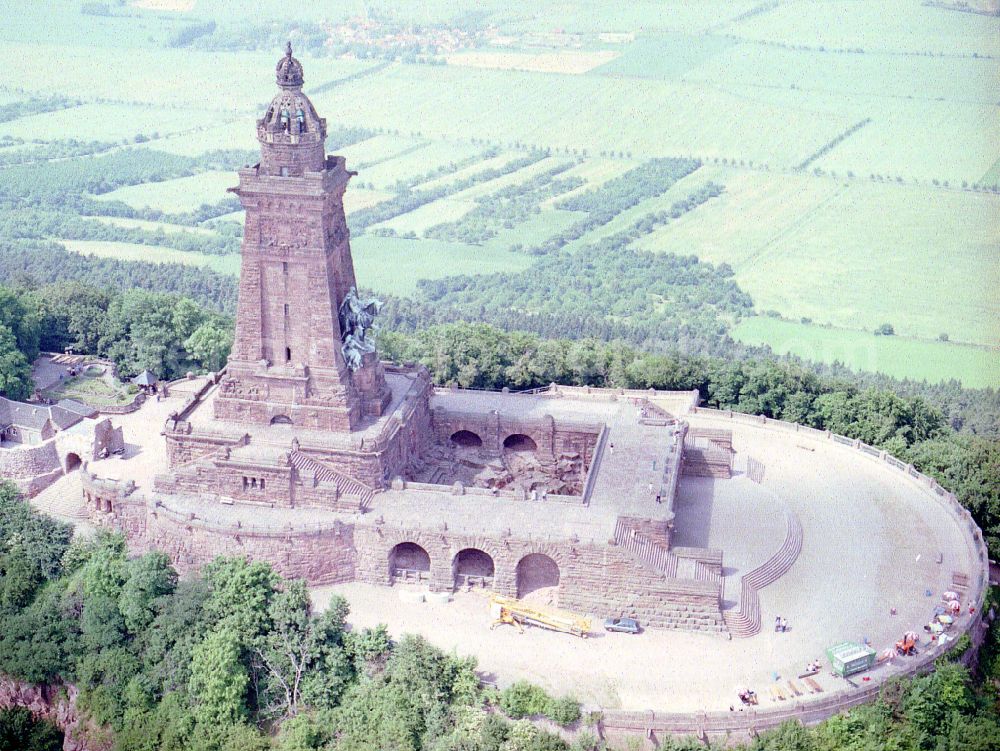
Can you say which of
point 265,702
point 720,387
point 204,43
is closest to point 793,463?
point 720,387

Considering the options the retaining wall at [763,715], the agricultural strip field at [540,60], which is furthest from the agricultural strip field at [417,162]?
the retaining wall at [763,715]

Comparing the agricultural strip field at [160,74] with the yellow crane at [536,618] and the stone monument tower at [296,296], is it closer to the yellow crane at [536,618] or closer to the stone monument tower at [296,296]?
the stone monument tower at [296,296]

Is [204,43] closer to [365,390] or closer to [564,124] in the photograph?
[564,124]

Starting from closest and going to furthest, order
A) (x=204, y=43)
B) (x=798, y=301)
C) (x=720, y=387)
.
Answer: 1. (x=720, y=387)
2. (x=798, y=301)
3. (x=204, y=43)

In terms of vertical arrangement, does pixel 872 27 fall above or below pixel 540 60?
above

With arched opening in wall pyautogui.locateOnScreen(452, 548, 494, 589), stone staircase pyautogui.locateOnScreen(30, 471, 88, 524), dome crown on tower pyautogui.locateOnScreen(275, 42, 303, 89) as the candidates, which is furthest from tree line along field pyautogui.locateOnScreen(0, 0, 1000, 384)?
dome crown on tower pyautogui.locateOnScreen(275, 42, 303, 89)

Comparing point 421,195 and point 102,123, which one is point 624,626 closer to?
point 421,195

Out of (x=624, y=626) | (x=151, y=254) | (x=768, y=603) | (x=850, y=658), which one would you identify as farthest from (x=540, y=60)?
(x=850, y=658)

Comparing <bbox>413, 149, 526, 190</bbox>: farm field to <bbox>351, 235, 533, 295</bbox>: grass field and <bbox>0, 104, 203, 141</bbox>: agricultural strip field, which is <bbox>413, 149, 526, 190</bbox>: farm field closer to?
<bbox>351, 235, 533, 295</bbox>: grass field
